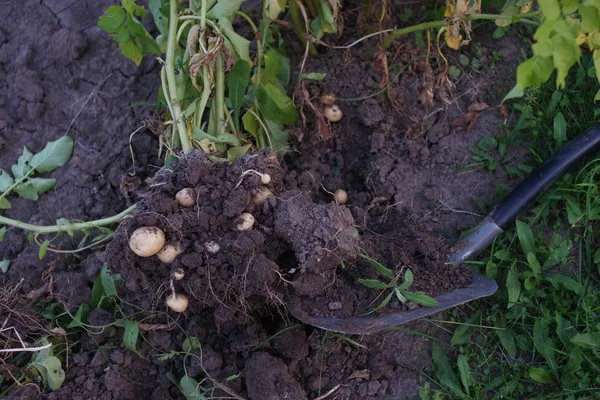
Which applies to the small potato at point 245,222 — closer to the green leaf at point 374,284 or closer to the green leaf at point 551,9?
the green leaf at point 374,284

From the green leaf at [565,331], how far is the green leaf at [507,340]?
0.47 ft

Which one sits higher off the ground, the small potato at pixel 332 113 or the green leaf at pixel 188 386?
the small potato at pixel 332 113

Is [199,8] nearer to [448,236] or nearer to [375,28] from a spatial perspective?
[375,28]

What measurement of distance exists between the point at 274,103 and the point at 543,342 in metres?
1.20

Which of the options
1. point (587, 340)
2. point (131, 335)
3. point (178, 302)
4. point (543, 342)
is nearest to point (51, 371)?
point (131, 335)

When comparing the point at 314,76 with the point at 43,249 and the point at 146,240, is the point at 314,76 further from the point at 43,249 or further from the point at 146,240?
the point at 43,249

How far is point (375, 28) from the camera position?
2295 mm

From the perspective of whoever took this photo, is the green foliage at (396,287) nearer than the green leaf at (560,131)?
Yes

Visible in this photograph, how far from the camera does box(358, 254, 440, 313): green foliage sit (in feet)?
5.85

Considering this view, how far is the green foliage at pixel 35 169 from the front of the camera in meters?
2.25

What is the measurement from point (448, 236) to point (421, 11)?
95 cm

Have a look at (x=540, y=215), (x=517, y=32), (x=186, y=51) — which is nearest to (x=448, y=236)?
(x=540, y=215)

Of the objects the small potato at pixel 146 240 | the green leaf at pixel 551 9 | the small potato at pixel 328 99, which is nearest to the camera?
the green leaf at pixel 551 9

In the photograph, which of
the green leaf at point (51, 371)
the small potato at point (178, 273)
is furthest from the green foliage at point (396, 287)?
the green leaf at point (51, 371)
